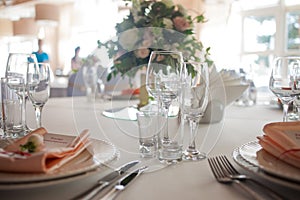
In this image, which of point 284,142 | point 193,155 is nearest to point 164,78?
point 193,155

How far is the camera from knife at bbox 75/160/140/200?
1.48ft

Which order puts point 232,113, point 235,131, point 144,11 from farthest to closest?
point 232,113
point 144,11
point 235,131

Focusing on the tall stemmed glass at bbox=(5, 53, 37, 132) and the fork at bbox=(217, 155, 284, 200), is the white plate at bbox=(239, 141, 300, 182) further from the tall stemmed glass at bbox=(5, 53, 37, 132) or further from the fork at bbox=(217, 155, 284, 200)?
the tall stemmed glass at bbox=(5, 53, 37, 132)

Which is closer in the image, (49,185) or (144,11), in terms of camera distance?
(49,185)

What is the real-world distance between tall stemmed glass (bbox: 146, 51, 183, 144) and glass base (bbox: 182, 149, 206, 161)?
6 centimetres

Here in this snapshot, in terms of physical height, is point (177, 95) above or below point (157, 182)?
above

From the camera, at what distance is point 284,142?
564 millimetres

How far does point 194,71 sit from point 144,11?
53 cm

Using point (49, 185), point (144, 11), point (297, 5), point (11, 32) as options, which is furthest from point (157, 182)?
point (11, 32)

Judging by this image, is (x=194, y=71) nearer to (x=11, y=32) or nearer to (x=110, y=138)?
(x=110, y=138)

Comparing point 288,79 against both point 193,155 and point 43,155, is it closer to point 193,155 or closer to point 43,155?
point 193,155

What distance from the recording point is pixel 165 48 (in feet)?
3.63

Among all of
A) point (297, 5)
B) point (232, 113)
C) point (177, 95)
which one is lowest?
point (232, 113)

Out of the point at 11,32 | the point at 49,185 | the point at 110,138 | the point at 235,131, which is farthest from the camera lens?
the point at 11,32
